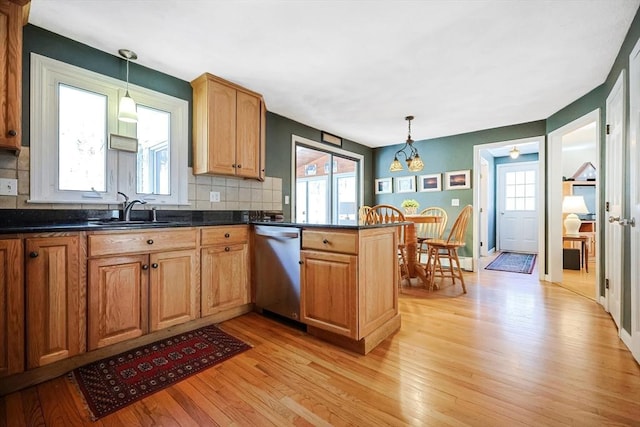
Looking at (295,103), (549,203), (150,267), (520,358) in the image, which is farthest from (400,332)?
(549,203)

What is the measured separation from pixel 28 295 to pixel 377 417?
1.91 meters

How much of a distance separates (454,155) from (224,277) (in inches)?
163

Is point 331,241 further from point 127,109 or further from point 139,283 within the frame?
point 127,109

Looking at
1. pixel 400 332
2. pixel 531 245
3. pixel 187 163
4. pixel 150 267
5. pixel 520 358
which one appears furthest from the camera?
pixel 531 245

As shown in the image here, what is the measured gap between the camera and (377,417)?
4.18 ft

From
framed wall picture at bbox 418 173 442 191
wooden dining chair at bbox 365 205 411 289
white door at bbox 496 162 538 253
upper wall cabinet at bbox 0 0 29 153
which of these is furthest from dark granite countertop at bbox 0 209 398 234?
white door at bbox 496 162 538 253

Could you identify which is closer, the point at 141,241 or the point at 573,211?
the point at 141,241

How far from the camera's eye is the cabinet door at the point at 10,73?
5.16 ft

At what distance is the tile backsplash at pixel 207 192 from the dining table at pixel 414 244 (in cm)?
170

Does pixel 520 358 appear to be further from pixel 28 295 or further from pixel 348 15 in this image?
pixel 28 295

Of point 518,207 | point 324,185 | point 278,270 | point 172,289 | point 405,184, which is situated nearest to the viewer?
point 172,289

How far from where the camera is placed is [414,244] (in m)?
3.61

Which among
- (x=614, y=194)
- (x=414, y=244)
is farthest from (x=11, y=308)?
(x=614, y=194)

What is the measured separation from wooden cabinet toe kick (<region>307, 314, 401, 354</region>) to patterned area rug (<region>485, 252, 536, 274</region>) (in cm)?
332
